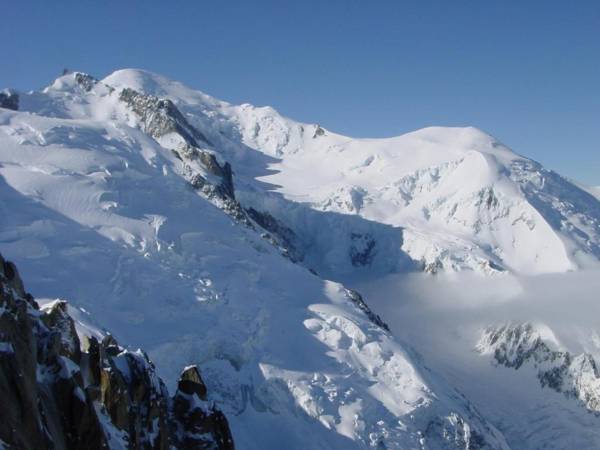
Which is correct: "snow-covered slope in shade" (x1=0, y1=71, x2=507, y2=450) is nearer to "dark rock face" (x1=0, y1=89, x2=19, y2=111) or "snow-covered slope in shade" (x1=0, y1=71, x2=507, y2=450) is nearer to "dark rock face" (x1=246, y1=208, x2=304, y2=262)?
"dark rock face" (x1=0, y1=89, x2=19, y2=111)

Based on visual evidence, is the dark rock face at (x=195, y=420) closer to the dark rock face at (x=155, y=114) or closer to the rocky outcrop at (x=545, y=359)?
the rocky outcrop at (x=545, y=359)

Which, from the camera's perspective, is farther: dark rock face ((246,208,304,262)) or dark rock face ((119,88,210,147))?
dark rock face ((246,208,304,262))

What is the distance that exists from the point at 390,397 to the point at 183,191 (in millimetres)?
48507

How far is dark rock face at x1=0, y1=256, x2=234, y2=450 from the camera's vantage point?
933 inches

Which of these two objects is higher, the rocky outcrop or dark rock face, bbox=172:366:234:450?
dark rock face, bbox=172:366:234:450

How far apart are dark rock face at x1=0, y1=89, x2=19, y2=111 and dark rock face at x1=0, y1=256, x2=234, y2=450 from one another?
12916cm

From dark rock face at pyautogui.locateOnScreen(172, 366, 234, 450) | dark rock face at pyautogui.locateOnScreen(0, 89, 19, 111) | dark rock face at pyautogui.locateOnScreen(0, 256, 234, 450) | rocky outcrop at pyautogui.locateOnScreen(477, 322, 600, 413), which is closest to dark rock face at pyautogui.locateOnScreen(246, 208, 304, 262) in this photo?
rocky outcrop at pyautogui.locateOnScreen(477, 322, 600, 413)

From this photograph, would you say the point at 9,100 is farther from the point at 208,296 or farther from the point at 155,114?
the point at 208,296

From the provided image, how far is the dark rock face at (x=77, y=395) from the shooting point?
23.7 meters

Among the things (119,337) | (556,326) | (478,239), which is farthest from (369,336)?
(478,239)

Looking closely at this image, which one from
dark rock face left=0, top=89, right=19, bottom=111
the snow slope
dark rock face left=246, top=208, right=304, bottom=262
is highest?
dark rock face left=0, top=89, right=19, bottom=111

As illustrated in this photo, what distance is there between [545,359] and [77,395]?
14611 cm

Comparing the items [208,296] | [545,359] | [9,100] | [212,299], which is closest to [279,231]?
[9,100]

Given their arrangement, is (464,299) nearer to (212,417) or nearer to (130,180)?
(130,180)
